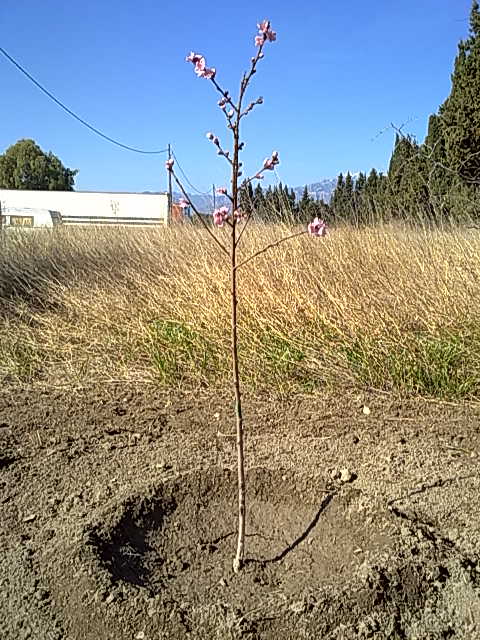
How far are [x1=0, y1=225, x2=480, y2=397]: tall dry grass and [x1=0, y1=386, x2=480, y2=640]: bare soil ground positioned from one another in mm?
407

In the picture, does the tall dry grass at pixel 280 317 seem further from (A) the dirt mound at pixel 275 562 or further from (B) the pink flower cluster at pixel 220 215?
(B) the pink flower cluster at pixel 220 215

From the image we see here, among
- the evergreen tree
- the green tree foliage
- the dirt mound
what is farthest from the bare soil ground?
the green tree foliage

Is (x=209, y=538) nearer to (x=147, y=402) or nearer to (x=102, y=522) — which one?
(x=102, y=522)

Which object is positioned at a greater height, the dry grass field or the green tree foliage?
the green tree foliage

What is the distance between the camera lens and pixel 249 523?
2021 mm

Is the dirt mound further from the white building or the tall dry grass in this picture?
→ the white building

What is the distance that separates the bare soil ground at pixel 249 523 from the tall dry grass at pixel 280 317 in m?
0.41

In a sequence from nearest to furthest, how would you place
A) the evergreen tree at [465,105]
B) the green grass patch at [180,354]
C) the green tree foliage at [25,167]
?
the green grass patch at [180,354] → the evergreen tree at [465,105] → the green tree foliage at [25,167]

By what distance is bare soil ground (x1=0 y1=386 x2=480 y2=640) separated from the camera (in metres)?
1.46

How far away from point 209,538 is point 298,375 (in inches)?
64.9

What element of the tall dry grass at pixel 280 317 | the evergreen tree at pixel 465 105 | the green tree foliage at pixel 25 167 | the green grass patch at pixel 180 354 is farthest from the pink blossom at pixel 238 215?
the green tree foliage at pixel 25 167

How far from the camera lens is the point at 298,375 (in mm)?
3447

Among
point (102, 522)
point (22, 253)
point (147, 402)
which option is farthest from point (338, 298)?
point (22, 253)

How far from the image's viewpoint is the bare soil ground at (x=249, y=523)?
1461mm
